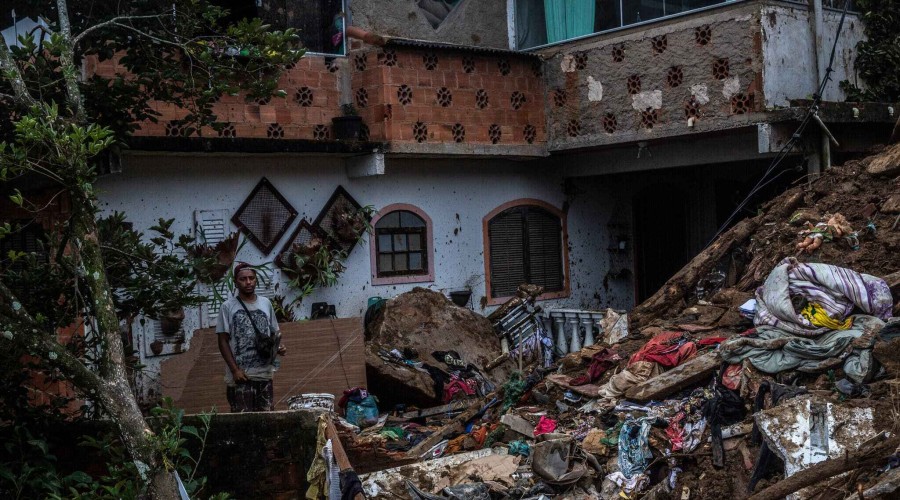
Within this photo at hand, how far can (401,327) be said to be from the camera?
12938 millimetres

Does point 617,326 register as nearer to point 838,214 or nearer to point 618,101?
point 838,214

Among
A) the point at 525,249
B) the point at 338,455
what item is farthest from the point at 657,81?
the point at 338,455

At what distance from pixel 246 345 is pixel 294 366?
2713 mm

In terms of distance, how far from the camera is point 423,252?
1409 centimetres

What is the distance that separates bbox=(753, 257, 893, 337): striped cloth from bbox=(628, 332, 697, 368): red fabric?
0.70 metres

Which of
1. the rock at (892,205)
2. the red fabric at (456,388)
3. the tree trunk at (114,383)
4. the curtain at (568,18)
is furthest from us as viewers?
the curtain at (568,18)

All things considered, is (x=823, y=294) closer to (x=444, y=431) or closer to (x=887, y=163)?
(x=887, y=163)

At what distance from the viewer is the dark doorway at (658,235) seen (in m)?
15.9

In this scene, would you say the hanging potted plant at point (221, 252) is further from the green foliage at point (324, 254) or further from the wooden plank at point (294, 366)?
the wooden plank at point (294, 366)

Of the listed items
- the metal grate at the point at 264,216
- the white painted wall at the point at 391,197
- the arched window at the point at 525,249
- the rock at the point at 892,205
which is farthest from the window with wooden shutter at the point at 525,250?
the rock at the point at 892,205

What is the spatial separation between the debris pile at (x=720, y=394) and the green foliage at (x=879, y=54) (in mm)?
2215

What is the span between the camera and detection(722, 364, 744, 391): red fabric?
868 centimetres

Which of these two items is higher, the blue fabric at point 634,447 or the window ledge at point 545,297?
the window ledge at point 545,297

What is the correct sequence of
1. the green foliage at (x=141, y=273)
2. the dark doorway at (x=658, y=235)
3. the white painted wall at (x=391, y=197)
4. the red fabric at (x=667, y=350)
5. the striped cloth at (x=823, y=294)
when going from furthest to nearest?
the dark doorway at (x=658, y=235), the white painted wall at (x=391, y=197), the red fabric at (x=667, y=350), the striped cloth at (x=823, y=294), the green foliage at (x=141, y=273)
